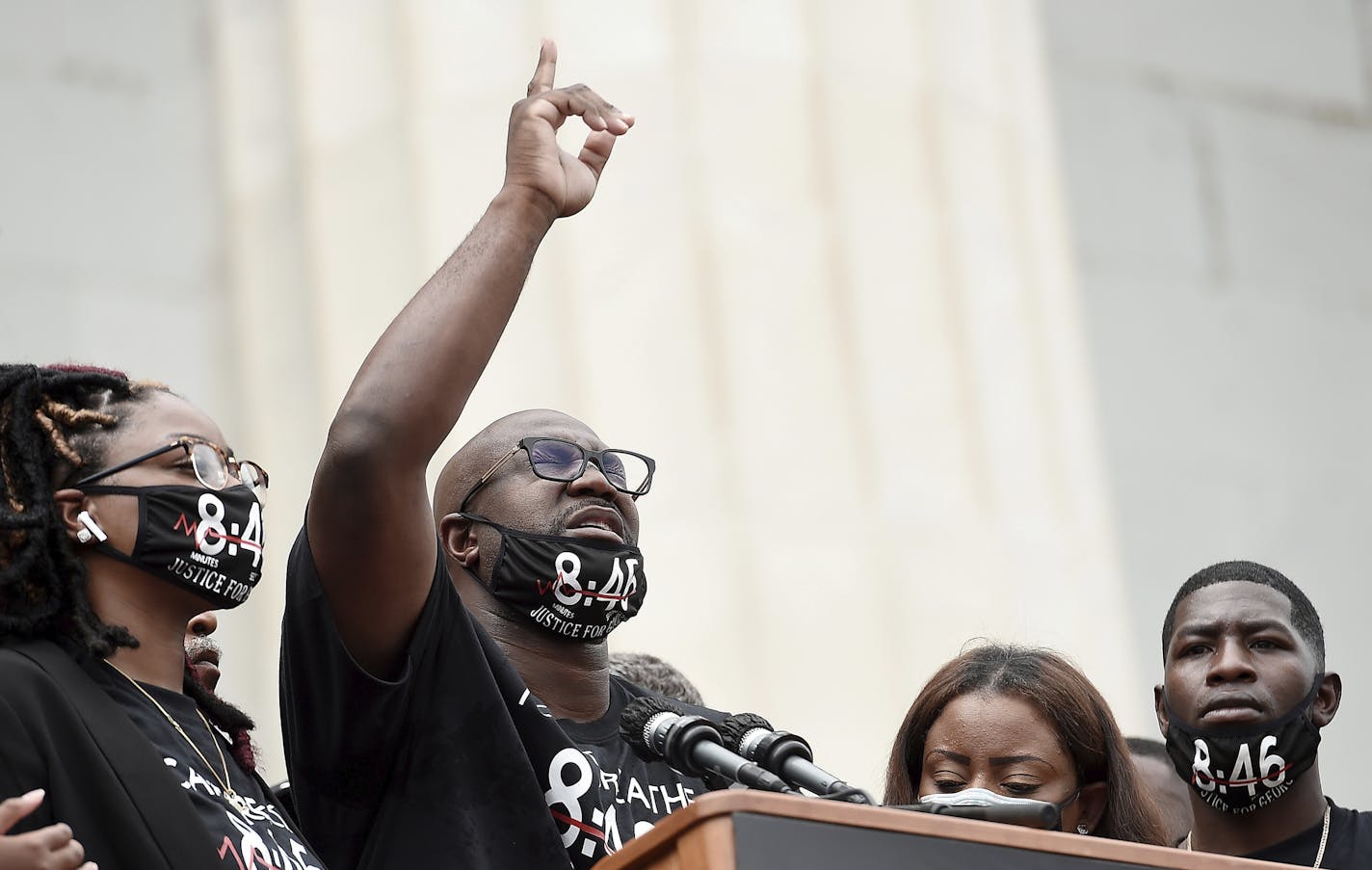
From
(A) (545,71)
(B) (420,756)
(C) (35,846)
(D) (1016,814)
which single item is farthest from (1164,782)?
(C) (35,846)

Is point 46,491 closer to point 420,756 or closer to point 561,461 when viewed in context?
point 420,756

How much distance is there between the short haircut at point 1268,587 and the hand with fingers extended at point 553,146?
1.81 meters

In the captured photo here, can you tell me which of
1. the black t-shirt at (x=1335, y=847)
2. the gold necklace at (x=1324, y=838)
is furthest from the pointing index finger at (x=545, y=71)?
the black t-shirt at (x=1335, y=847)

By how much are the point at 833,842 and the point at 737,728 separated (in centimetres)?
65

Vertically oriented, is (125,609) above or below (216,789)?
above

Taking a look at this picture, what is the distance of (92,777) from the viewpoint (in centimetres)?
362

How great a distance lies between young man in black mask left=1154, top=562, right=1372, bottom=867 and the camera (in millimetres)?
5004

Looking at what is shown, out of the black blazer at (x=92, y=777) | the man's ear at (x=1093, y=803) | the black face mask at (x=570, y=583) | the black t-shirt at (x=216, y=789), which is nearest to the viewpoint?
the black blazer at (x=92, y=777)

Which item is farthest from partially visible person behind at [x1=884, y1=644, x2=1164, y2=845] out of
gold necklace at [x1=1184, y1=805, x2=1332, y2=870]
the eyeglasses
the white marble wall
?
the white marble wall

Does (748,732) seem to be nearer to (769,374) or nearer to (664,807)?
(664,807)

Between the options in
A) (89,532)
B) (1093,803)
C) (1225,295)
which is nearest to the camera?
(89,532)

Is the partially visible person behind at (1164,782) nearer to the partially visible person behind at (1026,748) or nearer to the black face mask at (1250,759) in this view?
the black face mask at (1250,759)

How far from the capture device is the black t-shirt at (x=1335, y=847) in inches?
195

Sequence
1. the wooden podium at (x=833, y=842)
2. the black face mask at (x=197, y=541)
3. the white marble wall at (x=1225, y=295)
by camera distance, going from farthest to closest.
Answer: the white marble wall at (x=1225, y=295), the black face mask at (x=197, y=541), the wooden podium at (x=833, y=842)
